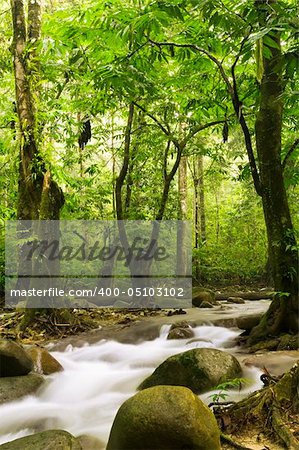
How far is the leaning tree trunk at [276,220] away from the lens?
250 inches

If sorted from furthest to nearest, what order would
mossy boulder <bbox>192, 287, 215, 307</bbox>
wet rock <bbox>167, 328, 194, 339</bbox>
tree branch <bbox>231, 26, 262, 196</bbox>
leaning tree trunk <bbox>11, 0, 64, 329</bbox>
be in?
1. mossy boulder <bbox>192, 287, 215, 307</bbox>
2. leaning tree trunk <bbox>11, 0, 64, 329</bbox>
3. wet rock <bbox>167, 328, 194, 339</bbox>
4. tree branch <bbox>231, 26, 262, 196</bbox>

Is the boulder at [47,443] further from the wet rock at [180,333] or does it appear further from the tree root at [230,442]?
the wet rock at [180,333]

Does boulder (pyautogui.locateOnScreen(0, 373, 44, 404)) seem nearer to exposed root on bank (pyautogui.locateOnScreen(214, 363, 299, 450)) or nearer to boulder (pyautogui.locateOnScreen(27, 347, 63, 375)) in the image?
boulder (pyautogui.locateOnScreen(27, 347, 63, 375))

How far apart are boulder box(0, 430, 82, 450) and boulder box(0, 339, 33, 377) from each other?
1810mm

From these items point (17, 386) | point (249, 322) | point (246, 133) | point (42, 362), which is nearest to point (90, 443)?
point (17, 386)

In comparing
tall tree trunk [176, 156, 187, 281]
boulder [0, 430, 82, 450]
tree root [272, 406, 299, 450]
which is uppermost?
tall tree trunk [176, 156, 187, 281]

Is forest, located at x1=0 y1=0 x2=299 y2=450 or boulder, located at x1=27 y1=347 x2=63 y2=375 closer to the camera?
forest, located at x1=0 y1=0 x2=299 y2=450

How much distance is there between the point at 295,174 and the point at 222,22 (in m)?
5.20

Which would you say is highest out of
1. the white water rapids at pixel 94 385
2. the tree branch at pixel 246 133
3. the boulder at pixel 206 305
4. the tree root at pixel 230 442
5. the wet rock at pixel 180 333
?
the tree branch at pixel 246 133

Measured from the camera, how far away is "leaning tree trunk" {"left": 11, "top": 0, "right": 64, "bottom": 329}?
27.1ft

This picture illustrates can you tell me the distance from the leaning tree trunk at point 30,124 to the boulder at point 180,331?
3.37 metres

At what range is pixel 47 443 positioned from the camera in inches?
134

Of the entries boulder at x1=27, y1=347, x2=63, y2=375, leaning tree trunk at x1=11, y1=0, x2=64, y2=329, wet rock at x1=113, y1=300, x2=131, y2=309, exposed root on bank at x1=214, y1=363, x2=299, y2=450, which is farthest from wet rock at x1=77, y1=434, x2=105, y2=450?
wet rock at x1=113, y1=300, x2=131, y2=309

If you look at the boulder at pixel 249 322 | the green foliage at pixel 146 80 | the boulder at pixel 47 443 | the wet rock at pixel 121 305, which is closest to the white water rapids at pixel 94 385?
the boulder at pixel 249 322
